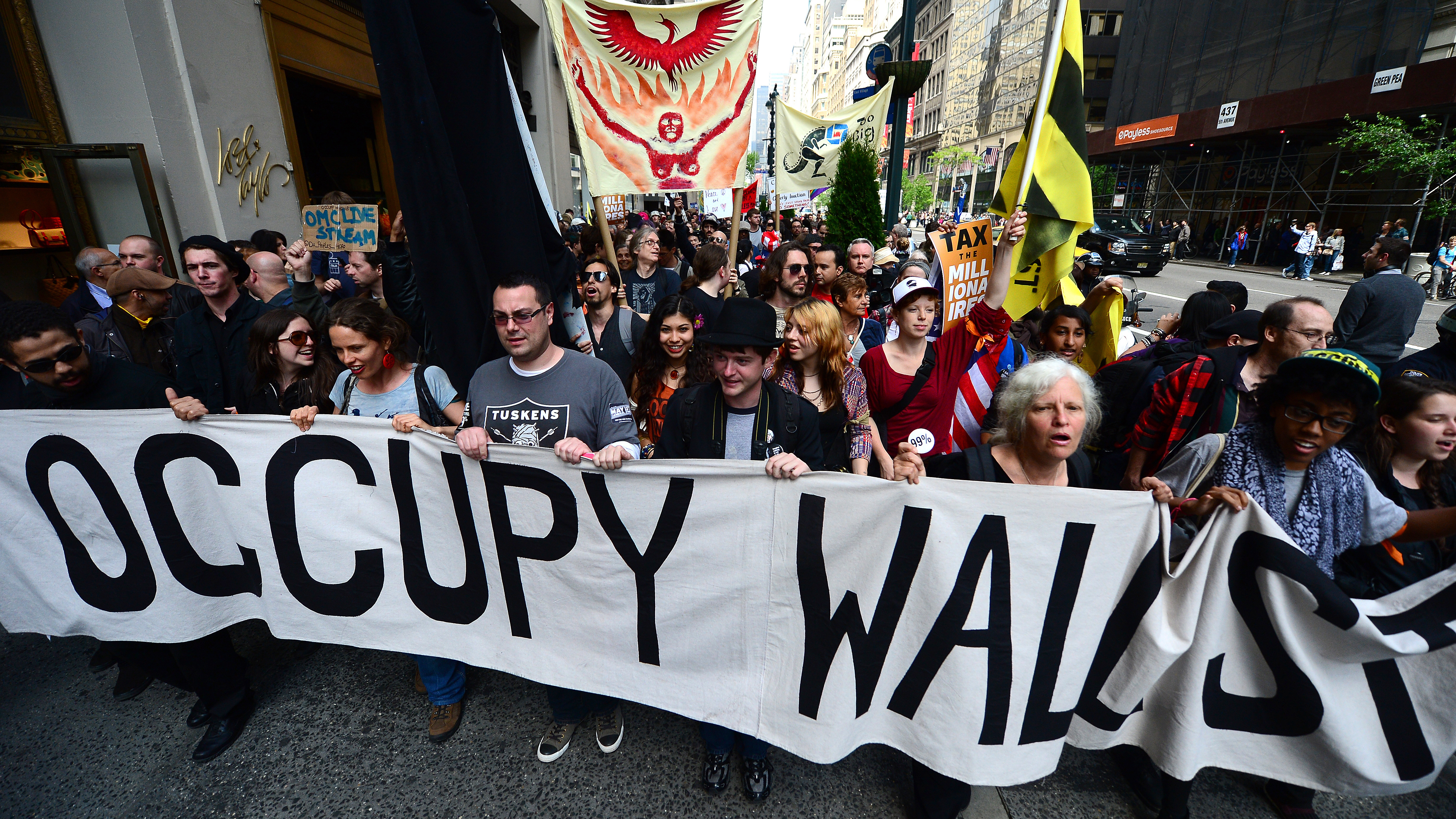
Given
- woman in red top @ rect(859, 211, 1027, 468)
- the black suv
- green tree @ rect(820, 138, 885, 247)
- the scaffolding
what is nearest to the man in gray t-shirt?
woman in red top @ rect(859, 211, 1027, 468)

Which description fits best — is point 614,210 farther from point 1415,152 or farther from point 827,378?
point 1415,152

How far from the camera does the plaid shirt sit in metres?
2.78

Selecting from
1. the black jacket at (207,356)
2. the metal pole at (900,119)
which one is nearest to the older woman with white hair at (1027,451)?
the black jacket at (207,356)

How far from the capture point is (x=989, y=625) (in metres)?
2.08

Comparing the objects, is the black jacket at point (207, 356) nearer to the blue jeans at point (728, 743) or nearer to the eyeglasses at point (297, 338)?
the eyeglasses at point (297, 338)

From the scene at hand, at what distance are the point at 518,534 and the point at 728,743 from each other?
1189mm

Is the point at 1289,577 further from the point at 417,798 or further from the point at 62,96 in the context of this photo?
the point at 62,96

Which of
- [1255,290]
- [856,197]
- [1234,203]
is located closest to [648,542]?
[856,197]

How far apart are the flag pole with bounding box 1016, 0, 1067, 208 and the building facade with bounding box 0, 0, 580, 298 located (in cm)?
434

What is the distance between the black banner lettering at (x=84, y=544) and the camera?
258 cm

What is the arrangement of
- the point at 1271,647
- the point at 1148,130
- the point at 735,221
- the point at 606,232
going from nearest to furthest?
the point at 1271,647 < the point at 606,232 < the point at 735,221 < the point at 1148,130

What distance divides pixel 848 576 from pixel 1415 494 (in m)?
2.26

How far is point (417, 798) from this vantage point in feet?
7.84

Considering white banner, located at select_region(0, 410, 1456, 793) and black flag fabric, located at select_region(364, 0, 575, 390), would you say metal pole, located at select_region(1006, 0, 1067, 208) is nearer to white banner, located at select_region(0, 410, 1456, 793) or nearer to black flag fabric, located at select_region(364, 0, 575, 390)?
white banner, located at select_region(0, 410, 1456, 793)
